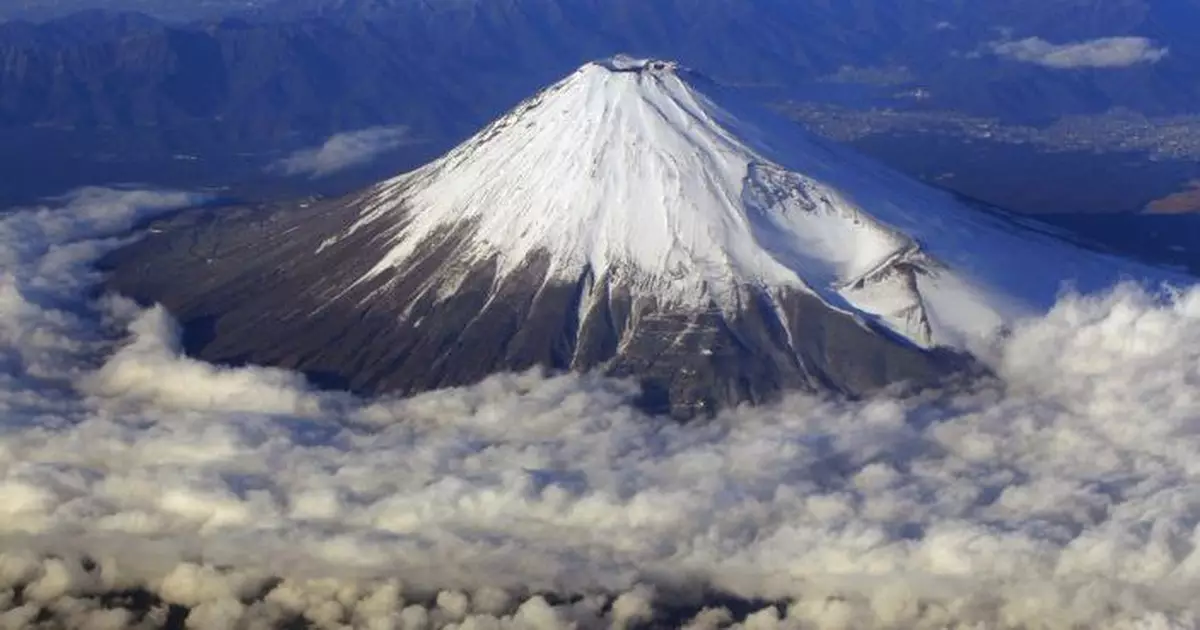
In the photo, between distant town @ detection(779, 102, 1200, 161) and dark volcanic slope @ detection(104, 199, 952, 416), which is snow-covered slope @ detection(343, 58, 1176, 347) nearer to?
dark volcanic slope @ detection(104, 199, 952, 416)

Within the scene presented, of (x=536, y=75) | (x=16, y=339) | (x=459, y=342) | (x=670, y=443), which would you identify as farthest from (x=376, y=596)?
(x=536, y=75)

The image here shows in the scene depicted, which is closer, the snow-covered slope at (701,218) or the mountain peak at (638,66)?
the snow-covered slope at (701,218)

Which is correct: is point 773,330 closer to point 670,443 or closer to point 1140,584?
point 670,443

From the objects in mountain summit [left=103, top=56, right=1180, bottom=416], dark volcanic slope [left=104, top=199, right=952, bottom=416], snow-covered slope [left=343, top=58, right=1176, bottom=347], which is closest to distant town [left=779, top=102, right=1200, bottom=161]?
snow-covered slope [left=343, top=58, right=1176, bottom=347]

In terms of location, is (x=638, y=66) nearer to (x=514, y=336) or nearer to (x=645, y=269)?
(x=645, y=269)

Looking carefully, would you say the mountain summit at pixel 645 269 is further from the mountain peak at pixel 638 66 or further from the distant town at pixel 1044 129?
the distant town at pixel 1044 129

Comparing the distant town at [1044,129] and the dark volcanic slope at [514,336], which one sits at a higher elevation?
the distant town at [1044,129]

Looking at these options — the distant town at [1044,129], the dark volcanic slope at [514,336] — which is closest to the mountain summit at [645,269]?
the dark volcanic slope at [514,336]

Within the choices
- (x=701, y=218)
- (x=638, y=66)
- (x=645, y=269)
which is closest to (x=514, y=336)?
(x=645, y=269)
